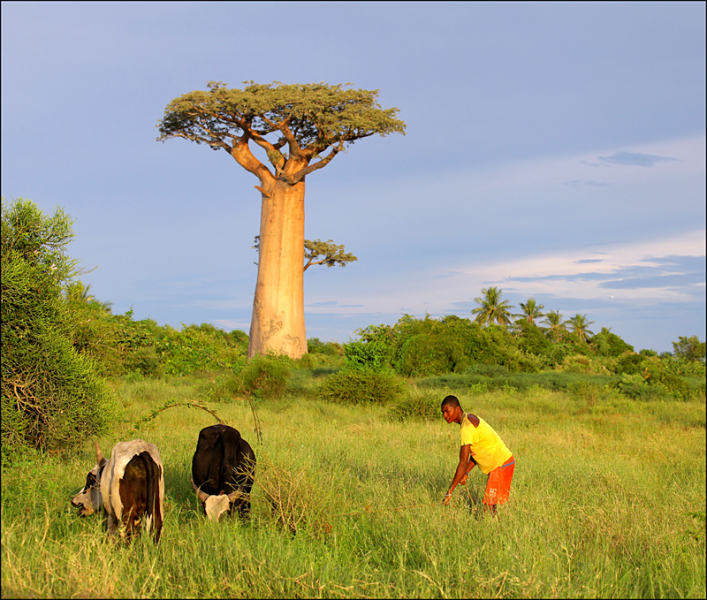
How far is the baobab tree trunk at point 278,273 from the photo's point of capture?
83.3 ft

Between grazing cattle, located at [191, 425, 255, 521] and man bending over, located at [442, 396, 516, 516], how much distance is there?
1716 mm

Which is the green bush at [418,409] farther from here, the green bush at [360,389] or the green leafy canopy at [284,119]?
the green leafy canopy at [284,119]

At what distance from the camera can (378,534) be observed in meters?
4.46

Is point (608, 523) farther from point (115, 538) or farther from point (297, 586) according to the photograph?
point (115, 538)

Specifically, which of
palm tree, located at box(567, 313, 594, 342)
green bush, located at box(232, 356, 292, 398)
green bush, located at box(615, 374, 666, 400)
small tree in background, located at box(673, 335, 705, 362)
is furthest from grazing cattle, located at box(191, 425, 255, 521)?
palm tree, located at box(567, 313, 594, 342)

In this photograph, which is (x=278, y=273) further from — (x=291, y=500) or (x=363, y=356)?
(x=291, y=500)

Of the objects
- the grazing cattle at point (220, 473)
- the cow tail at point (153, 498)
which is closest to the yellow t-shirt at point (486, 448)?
the grazing cattle at point (220, 473)

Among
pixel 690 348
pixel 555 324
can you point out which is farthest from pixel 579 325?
pixel 690 348

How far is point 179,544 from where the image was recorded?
3.96 meters

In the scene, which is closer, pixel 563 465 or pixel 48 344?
pixel 48 344

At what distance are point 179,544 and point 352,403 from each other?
33.1 feet

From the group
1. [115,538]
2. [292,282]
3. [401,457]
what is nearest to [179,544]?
[115,538]

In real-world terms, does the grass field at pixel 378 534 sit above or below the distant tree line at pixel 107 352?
below

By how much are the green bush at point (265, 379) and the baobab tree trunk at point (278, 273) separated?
9088mm
